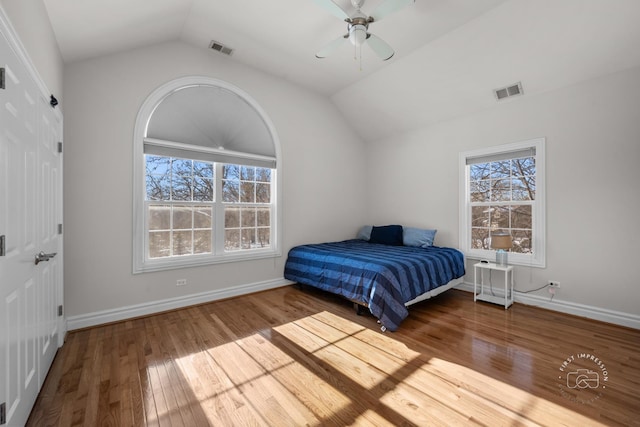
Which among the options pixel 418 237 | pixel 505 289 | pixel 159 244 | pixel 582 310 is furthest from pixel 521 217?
pixel 159 244

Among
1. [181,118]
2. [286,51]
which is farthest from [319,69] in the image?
[181,118]

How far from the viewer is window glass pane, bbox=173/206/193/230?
11.1 feet

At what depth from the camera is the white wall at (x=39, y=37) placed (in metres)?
1.46

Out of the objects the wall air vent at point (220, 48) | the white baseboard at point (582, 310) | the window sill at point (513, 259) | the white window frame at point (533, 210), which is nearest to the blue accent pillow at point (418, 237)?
the white window frame at point (533, 210)

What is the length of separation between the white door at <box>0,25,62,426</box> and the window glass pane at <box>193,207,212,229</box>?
1.43 m

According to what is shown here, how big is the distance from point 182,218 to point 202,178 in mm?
558

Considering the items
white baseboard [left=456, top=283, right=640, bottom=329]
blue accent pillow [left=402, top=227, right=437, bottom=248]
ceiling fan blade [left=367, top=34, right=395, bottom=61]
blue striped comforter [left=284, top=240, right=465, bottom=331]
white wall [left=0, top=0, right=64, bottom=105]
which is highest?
ceiling fan blade [left=367, top=34, right=395, bottom=61]

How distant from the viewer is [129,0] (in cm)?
228

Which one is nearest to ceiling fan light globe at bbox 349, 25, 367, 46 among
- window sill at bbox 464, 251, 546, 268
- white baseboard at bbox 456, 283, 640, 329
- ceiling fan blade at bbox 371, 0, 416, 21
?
ceiling fan blade at bbox 371, 0, 416, 21

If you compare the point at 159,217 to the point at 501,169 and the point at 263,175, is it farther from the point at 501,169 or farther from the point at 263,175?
the point at 501,169

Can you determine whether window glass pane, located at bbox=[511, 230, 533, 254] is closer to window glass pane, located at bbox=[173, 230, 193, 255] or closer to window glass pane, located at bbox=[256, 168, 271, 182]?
window glass pane, located at bbox=[256, 168, 271, 182]

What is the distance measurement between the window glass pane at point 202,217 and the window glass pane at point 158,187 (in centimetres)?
36

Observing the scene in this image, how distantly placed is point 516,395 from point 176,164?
3.80 m

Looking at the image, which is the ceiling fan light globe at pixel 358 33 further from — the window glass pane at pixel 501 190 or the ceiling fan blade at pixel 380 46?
the window glass pane at pixel 501 190
